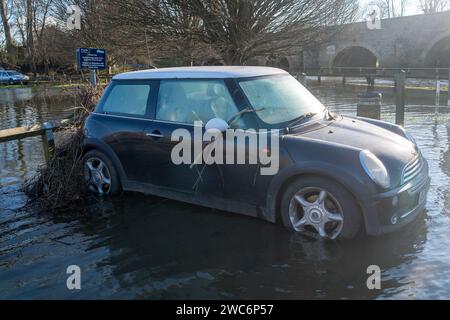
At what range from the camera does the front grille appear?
173 inches

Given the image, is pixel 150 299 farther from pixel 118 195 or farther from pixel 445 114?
pixel 445 114

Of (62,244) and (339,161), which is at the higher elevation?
(339,161)

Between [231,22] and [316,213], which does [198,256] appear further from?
[231,22]

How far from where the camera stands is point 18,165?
8.49m

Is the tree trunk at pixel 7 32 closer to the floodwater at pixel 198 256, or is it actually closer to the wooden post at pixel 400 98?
the wooden post at pixel 400 98

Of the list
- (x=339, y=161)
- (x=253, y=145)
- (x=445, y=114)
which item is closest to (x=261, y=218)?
(x=253, y=145)

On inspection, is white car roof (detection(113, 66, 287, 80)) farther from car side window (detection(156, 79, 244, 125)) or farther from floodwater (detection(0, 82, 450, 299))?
floodwater (detection(0, 82, 450, 299))

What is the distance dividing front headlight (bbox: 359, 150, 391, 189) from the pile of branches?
370 cm

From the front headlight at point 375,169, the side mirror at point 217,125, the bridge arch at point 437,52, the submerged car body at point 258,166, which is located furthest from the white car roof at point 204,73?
the bridge arch at point 437,52

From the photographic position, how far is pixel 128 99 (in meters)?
5.86

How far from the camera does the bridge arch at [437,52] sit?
37.9m

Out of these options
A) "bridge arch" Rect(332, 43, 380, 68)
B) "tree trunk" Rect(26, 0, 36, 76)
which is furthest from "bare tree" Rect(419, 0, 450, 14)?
"tree trunk" Rect(26, 0, 36, 76)

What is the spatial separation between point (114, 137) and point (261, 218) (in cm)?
222
